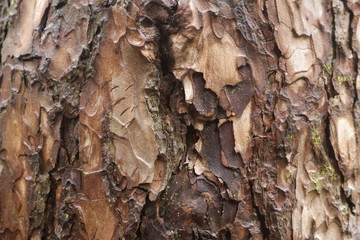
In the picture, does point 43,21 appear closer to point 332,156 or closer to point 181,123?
point 181,123

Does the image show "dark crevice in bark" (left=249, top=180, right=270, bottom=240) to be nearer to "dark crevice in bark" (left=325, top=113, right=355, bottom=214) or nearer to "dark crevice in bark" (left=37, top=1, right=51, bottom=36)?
"dark crevice in bark" (left=325, top=113, right=355, bottom=214)

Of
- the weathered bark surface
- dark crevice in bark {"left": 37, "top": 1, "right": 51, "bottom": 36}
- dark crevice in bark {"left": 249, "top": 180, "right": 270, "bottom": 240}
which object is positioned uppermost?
dark crevice in bark {"left": 37, "top": 1, "right": 51, "bottom": 36}

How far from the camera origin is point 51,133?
89cm

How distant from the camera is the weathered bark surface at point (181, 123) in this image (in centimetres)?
84

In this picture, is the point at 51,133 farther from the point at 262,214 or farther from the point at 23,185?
the point at 262,214

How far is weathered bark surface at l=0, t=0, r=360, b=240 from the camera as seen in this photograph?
2.76ft

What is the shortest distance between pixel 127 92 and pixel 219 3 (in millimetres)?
258

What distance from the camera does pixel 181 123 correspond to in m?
0.86

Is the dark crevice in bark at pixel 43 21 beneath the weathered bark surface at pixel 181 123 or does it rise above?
above

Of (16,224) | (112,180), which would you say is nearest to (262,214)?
(112,180)

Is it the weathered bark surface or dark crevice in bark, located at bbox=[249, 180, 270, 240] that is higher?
the weathered bark surface

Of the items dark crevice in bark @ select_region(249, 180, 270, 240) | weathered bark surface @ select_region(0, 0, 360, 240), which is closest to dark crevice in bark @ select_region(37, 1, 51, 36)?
weathered bark surface @ select_region(0, 0, 360, 240)

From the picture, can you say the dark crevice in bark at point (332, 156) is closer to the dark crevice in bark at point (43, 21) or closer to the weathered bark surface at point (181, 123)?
the weathered bark surface at point (181, 123)

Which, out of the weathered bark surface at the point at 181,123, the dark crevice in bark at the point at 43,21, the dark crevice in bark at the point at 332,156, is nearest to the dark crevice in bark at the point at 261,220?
the weathered bark surface at the point at 181,123
